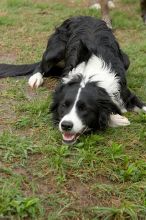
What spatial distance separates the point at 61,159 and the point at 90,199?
545 millimetres

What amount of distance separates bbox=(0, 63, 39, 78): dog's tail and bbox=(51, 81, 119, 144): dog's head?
1.41 meters

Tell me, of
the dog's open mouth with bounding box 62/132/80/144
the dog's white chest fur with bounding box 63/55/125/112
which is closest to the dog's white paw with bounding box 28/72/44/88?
the dog's white chest fur with bounding box 63/55/125/112

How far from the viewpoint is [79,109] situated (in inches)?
170

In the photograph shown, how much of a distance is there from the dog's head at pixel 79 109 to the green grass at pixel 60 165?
103mm

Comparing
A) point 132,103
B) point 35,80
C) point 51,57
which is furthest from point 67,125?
point 51,57

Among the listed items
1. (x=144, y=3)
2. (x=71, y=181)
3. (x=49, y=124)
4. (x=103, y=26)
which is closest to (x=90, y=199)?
(x=71, y=181)

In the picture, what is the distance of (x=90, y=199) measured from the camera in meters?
3.46

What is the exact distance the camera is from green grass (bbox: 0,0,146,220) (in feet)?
10.8

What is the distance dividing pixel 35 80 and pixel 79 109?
1.53 m

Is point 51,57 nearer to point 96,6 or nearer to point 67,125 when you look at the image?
point 67,125

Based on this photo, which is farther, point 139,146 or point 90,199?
point 139,146

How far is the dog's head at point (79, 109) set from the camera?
166 inches

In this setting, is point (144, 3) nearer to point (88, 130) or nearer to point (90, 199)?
point (88, 130)

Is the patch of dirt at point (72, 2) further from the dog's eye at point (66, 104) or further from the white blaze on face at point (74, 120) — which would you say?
the white blaze on face at point (74, 120)
